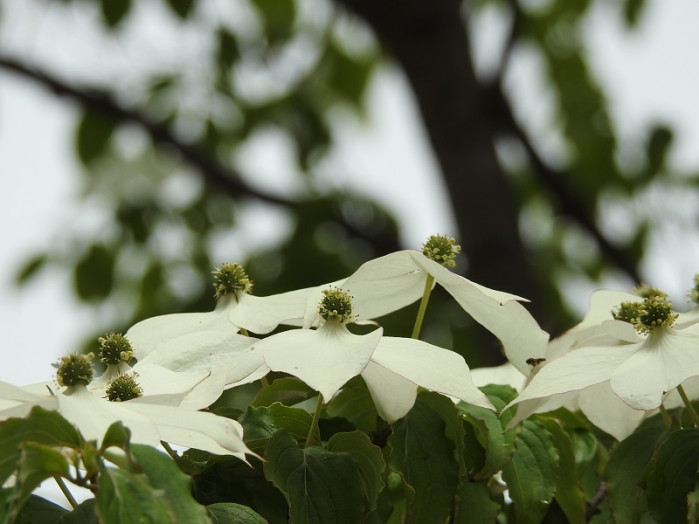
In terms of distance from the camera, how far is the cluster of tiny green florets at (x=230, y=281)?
0.61 metres

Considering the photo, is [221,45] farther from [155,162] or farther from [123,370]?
[123,370]

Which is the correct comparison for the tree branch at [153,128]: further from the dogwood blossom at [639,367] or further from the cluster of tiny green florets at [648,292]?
the dogwood blossom at [639,367]

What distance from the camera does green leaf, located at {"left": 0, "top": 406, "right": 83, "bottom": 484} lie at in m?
0.40

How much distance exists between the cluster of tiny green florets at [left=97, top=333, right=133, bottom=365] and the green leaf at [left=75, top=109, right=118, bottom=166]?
5.40ft

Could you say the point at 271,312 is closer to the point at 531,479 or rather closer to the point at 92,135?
the point at 531,479

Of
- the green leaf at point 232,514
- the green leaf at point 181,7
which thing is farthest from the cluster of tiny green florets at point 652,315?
the green leaf at point 181,7

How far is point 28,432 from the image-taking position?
0.40 meters

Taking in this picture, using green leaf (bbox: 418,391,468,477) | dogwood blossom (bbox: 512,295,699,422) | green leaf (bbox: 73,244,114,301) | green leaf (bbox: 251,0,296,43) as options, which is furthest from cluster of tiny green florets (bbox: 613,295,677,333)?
green leaf (bbox: 73,244,114,301)

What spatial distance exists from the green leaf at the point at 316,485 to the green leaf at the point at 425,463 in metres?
0.03

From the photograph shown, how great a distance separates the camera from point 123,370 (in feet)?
1.80

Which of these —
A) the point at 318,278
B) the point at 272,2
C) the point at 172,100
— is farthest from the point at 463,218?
the point at 172,100

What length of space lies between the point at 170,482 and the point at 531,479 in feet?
0.72

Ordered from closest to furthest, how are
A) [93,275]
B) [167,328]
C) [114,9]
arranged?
[167,328] → [114,9] → [93,275]

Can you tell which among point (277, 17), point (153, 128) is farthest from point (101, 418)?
point (277, 17)
